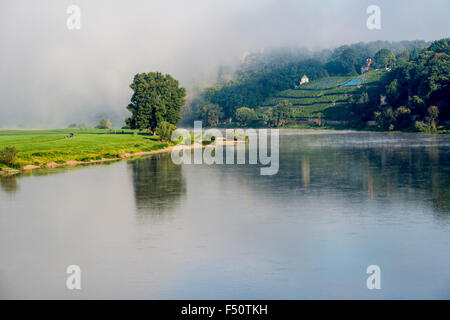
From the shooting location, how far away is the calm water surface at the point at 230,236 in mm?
18031

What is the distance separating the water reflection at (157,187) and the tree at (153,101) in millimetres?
41181

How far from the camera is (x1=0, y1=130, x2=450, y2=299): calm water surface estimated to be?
18031 mm

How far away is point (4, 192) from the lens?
40438 millimetres

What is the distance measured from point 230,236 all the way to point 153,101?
8329 cm

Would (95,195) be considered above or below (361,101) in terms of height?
below

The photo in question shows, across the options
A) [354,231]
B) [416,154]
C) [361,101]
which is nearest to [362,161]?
[416,154]

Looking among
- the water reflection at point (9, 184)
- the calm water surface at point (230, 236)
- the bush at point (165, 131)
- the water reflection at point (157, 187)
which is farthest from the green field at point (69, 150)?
the calm water surface at point (230, 236)

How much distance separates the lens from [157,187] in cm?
4069

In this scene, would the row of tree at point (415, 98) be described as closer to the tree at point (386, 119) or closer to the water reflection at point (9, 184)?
the tree at point (386, 119)

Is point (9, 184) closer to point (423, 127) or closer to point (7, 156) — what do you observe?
point (7, 156)

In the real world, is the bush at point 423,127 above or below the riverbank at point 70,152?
above

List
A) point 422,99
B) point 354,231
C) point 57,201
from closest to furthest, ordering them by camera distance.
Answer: point 354,231 < point 57,201 < point 422,99
